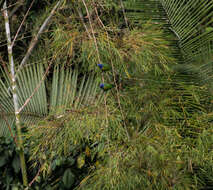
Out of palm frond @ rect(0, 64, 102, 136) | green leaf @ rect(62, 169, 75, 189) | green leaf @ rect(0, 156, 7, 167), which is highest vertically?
palm frond @ rect(0, 64, 102, 136)

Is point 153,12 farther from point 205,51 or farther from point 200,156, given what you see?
point 200,156

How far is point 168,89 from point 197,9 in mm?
454

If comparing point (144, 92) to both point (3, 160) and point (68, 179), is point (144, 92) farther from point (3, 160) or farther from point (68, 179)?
point (3, 160)

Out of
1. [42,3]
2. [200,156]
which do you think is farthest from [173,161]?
[42,3]

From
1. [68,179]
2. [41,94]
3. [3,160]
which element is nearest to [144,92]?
[68,179]

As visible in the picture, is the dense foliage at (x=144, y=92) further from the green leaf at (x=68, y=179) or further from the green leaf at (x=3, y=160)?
the green leaf at (x=3, y=160)

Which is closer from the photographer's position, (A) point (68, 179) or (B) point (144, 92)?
(B) point (144, 92)

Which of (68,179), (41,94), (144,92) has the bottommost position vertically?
(68,179)

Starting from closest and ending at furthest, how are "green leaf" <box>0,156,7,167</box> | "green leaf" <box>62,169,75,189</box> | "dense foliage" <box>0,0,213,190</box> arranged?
"dense foliage" <box>0,0,213,190</box> → "green leaf" <box>62,169,75,189</box> → "green leaf" <box>0,156,7,167</box>

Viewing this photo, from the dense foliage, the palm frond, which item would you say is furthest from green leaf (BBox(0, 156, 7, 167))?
the dense foliage

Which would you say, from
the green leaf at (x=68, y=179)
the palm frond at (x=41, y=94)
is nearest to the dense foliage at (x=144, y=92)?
the green leaf at (x=68, y=179)

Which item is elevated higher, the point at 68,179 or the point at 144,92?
the point at 144,92

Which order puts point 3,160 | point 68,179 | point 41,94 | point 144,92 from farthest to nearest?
1. point 41,94
2. point 3,160
3. point 68,179
4. point 144,92

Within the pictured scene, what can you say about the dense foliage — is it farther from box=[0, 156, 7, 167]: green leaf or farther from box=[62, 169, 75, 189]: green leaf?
box=[0, 156, 7, 167]: green leaf
